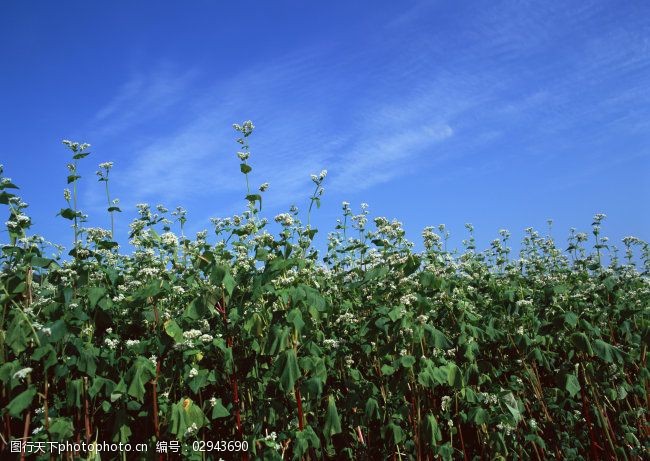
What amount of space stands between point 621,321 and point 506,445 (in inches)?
78.9

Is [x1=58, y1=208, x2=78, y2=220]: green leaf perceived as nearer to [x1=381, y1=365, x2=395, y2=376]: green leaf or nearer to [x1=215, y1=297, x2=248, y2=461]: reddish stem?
[x1=215, y1=297, x2=248, y2=461]: reddish stem

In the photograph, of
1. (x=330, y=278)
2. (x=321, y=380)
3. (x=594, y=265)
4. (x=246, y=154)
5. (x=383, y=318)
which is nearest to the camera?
(x=321, y=380)

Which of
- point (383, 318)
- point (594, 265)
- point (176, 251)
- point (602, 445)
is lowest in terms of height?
point (602, 445)

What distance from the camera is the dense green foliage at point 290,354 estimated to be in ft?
13.7

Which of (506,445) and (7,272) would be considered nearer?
(7,272)

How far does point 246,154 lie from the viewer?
5.07 metres

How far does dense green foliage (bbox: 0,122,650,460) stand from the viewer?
4184 millimetres

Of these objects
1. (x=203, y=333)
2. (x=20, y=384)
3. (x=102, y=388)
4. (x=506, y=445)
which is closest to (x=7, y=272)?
(x=20, y=384)

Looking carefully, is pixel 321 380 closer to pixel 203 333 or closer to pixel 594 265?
pixel 203 333

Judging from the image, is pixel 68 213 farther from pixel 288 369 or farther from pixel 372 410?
pixel 372 410

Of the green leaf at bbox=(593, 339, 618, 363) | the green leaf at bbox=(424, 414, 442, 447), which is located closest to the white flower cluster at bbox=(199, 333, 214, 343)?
the green leaf at bbox=(424, 414, 442, 447)

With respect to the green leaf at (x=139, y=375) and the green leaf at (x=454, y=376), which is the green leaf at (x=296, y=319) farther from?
the green leaf at (x=454, y=376)

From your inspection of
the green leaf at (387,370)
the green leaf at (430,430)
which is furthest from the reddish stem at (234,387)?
the green leaf at (430,430)

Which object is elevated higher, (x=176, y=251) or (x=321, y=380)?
(x=176, y=251)
